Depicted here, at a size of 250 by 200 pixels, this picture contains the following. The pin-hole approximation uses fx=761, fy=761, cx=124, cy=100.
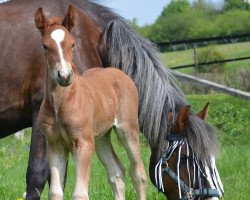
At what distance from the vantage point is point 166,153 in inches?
222

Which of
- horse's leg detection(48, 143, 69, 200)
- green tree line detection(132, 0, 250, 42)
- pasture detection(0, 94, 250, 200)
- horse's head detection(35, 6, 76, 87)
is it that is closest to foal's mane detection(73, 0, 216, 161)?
pasture detection(0, 94, 250, 200)

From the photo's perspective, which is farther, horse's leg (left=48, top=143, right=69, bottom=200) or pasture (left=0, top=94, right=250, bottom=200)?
pasture (left=0, top=94, right=250, bottom=200)

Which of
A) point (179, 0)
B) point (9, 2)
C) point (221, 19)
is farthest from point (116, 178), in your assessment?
point (179, 0)

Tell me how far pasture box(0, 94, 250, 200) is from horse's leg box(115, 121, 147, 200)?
955 mm

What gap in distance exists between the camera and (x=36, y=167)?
5691mm

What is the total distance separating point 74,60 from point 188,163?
118 cm

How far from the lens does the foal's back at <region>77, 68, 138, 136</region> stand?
15.4ft

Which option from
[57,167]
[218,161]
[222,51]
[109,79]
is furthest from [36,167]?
[222,51]

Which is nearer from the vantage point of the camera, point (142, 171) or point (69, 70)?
point (69, 70)

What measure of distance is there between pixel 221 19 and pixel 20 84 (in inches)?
1687

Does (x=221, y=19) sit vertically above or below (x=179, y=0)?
below

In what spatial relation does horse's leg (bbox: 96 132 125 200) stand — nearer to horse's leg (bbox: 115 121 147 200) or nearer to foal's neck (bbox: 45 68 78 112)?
horse's leg (bbox: 115 121 147 200)

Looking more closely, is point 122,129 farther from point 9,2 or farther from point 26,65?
point 9,2

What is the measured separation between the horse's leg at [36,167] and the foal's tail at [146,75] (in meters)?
0.80
